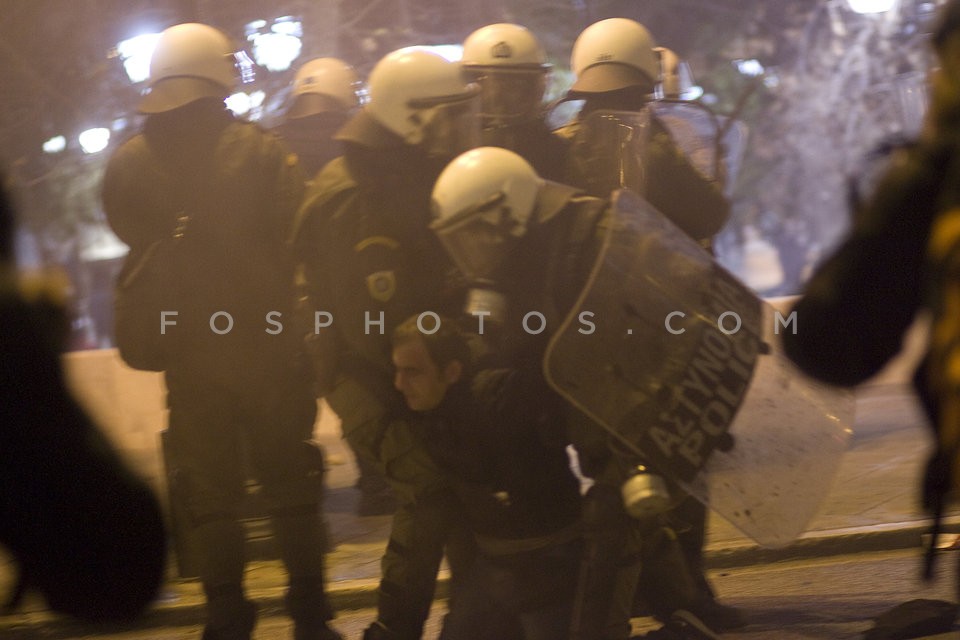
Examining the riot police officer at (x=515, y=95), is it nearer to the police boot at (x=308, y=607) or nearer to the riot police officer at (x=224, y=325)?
the riot police officer at (x=224, y=325)

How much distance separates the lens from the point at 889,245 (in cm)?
222

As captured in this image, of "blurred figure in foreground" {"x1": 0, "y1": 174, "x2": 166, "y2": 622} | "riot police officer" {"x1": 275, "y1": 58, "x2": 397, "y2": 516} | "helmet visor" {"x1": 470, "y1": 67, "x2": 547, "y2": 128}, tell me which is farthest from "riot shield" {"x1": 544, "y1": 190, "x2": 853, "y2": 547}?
"riot police officer" {"x1": 275, "y1": 58, "x2": 397, "y2": 516}

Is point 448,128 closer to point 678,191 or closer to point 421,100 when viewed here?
point 421,100

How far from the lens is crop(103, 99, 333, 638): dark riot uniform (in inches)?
175

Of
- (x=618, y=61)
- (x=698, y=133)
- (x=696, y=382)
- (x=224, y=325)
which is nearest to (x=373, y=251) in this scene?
(x=224, y=325)

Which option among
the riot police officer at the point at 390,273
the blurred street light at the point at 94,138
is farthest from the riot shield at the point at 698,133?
the blurred street light at the point at 94,138

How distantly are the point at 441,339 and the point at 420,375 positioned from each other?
125mm

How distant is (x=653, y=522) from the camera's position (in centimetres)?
416

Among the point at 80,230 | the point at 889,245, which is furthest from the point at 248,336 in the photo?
the point at 80,230

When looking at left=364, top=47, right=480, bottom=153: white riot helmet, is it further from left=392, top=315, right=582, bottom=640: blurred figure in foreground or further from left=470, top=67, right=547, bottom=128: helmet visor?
left=392, top=315, right=582, bottom=640: blurred figure in foreground

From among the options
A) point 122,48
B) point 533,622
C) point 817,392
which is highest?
point 122,48

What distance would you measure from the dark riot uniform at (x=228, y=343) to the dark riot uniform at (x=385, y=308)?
1.32ft

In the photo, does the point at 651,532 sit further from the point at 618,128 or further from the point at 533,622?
the point at 618,128

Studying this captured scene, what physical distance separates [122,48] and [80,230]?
3733 mm
